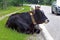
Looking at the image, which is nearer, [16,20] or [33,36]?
[33,36]

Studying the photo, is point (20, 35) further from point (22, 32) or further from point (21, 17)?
point (21, 17)

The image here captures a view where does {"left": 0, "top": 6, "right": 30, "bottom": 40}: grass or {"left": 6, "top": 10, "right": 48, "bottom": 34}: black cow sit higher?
{"left": 6, "top": 10, "right": 48, "bottom": 34}: black cow

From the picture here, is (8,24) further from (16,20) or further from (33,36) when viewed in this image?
(33,36)

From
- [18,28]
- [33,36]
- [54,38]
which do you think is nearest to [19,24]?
[18,28]

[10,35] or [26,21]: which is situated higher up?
[26,21]

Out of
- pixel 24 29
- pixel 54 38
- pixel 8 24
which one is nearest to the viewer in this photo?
pixel 54 38

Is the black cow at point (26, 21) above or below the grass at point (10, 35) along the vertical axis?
above

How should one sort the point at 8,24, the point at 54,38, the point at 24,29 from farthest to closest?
the point at 8,24
the point at 24,29
the point at 54,38

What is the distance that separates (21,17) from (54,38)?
6.84 ft

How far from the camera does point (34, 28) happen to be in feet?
39.0

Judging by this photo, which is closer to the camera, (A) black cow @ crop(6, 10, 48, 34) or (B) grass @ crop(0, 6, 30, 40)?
(B) grass @ crop(0, 6, 30, 40)

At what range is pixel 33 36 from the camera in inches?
448

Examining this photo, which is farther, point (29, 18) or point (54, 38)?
point (29, 18)

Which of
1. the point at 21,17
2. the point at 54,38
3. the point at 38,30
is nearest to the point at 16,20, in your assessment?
the point at 21,17
